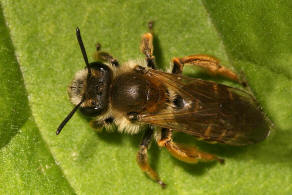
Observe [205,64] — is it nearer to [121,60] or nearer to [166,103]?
[166,103]

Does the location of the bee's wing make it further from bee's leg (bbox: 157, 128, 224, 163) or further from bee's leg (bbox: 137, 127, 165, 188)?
bee's leg (bbox: 137, 127, 165, 188)

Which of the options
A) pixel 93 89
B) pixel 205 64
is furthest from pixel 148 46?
pixel 93 89

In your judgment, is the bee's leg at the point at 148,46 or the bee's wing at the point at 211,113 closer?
the bee's wing at the point at 211,113

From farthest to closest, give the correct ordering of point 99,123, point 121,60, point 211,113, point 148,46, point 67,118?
point 121,60, point 99,123, point 148,46, point 67,118, point 211,113

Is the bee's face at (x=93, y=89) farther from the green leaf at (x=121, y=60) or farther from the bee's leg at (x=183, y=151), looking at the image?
the bee's leg at (x=183, y=151)

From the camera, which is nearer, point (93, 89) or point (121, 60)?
point (93, 89)

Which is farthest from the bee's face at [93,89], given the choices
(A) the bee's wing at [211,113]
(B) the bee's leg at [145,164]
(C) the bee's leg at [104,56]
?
(B) the bee's leg at [145,164]

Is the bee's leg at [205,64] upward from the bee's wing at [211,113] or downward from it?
upward

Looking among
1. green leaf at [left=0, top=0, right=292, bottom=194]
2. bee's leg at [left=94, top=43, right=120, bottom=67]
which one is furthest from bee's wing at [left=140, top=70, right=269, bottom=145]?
bee's leg at [left=94, top=43, right=120, bottom=67]
